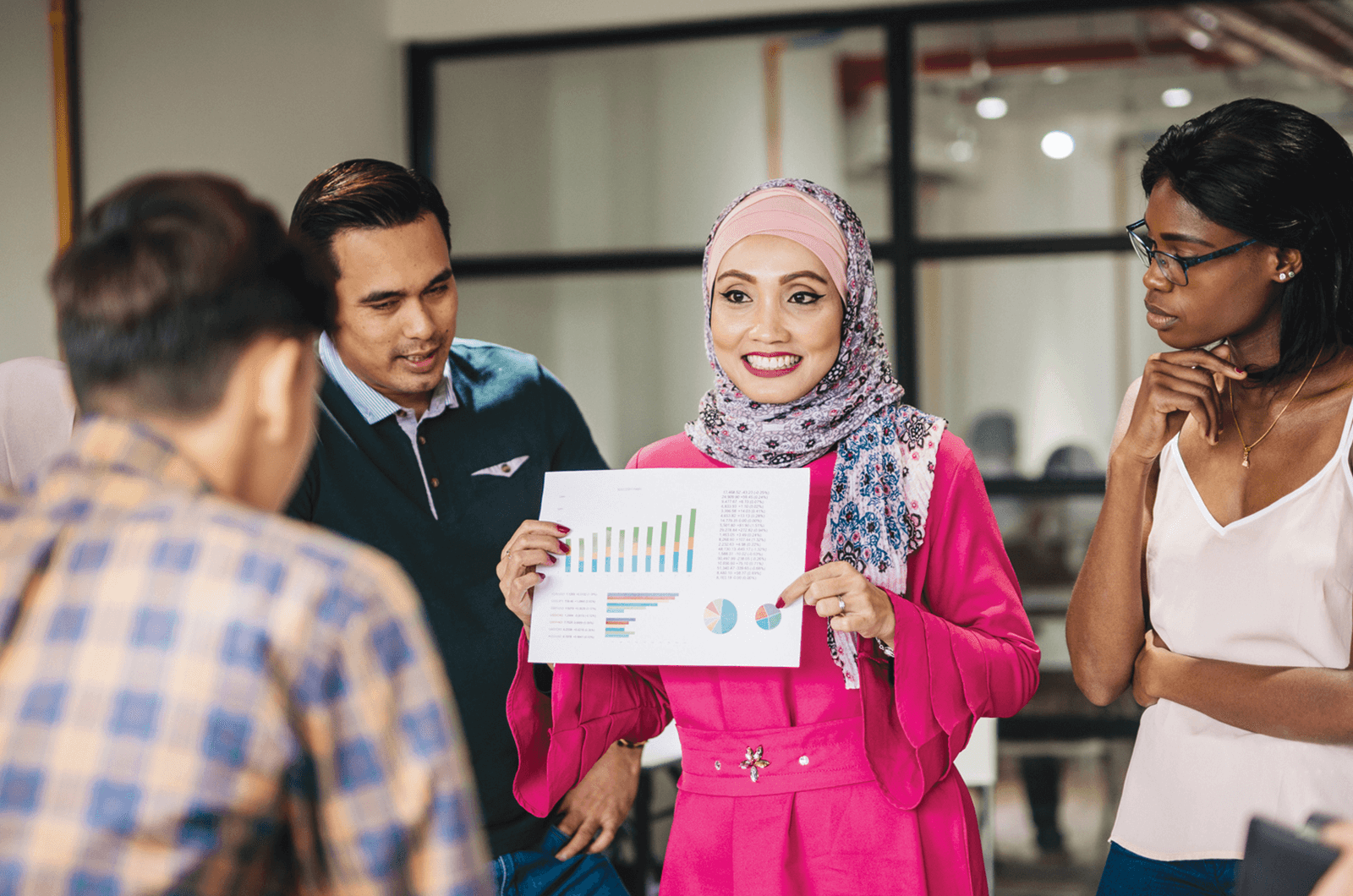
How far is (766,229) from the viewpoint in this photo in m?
1.68

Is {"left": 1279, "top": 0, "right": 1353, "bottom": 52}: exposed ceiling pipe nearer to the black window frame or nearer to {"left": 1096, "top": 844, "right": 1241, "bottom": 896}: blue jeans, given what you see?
the black window frame

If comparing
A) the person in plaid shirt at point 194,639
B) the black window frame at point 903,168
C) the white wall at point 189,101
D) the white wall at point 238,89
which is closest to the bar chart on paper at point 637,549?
the person in plaid shirt at point 194,639

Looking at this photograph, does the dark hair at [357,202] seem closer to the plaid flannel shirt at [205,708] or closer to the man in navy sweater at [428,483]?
the man in navy sweater at [428,483]

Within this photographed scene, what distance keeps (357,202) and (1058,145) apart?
3739mm

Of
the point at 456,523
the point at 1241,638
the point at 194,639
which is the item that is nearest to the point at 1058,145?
the point at 1241,638

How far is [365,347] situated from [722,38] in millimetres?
3535

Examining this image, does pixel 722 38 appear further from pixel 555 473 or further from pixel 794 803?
pixel 794 803

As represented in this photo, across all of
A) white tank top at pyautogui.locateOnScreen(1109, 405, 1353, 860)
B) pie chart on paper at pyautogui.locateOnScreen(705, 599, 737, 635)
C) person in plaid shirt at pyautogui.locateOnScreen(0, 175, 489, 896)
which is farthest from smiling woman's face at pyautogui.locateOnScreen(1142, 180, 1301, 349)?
person in plaid shirt at pyautogui.locateOnScreen(0, 175, 489, 896)

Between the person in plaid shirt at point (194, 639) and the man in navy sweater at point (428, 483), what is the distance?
1002mm

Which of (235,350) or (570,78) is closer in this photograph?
(235,350)

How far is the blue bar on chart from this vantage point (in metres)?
1.59

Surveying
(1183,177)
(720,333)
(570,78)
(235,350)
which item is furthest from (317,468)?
(570,78)

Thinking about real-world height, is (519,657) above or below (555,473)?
below

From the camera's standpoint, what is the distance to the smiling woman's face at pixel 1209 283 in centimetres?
161
